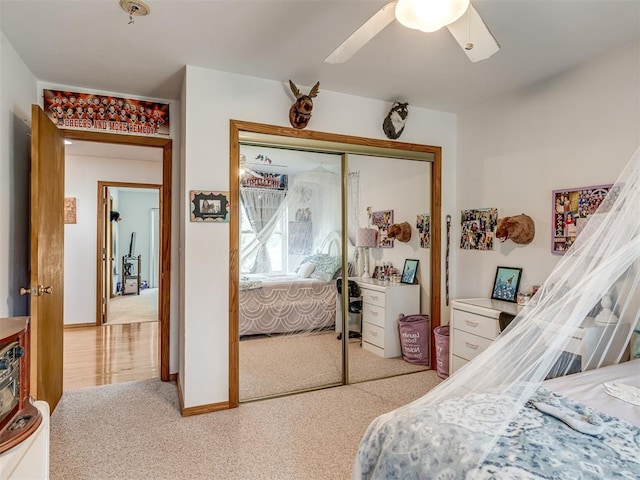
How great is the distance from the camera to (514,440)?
119 cm

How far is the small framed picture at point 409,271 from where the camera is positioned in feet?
12.1

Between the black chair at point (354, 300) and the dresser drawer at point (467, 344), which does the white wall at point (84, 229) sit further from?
the dresser drawer at point (467, 344)

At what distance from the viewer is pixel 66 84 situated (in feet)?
9.80

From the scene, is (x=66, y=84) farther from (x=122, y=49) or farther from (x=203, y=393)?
(x=203, y=393)

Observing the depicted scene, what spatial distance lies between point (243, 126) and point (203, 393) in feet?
6.70

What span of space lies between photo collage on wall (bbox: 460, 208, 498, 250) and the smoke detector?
303cm

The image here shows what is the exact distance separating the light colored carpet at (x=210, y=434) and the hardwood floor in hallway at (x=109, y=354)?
320 millimetres

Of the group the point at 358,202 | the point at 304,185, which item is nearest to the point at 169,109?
the point at 304,185

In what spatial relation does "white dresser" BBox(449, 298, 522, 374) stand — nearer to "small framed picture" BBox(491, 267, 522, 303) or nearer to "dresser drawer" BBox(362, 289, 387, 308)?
"small framed picture" BBox(491, 267, 522, 303)

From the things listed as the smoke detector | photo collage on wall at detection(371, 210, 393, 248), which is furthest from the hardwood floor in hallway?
the smoke detector

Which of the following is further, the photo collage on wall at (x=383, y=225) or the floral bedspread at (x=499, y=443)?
the photo collage on wall at (x=383, y=225)

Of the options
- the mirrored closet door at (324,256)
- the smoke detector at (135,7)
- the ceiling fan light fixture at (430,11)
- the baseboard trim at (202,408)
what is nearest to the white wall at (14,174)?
the smoke detector at (135,7)

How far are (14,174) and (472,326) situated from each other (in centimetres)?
359

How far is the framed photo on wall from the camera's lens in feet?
8.30
